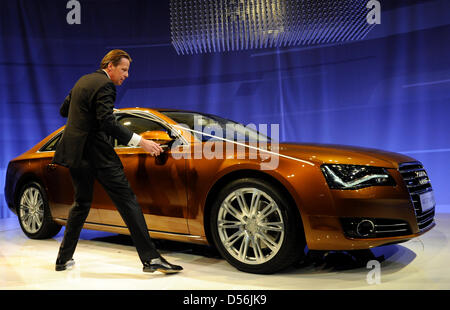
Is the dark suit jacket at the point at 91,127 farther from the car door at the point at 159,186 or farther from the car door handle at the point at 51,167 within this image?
the car door handle at the point at 51,167

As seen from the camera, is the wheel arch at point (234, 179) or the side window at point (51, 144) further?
the side window at point (51, 144)

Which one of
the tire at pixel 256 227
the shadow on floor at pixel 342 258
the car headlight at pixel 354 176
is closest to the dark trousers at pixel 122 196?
the tire at pixel 256 227

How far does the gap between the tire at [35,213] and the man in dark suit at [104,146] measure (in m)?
1.51

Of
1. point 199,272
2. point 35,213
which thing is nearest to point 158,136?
point 199,272

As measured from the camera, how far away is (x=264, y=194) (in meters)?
2.83

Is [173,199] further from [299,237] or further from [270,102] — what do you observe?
[270,102]

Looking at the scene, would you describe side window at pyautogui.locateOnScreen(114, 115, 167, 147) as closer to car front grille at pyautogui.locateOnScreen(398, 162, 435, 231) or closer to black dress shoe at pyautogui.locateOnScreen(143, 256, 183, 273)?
black dress shoe at pyautogui.locateOnScreen(143, 256, 183, 273)

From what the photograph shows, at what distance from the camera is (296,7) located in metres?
6.03

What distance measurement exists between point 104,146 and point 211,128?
95 centimetres

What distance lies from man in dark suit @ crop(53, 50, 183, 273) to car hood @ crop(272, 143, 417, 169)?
3.22ft

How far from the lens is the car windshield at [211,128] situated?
339 cm

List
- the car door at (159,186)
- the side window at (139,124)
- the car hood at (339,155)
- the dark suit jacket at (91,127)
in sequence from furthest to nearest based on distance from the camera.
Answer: the side window at (139,124)
the car door at (159,186)
the dark suit jacket at (91,127)
the car hood at (339,155)

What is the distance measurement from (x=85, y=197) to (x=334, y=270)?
6.12ft
